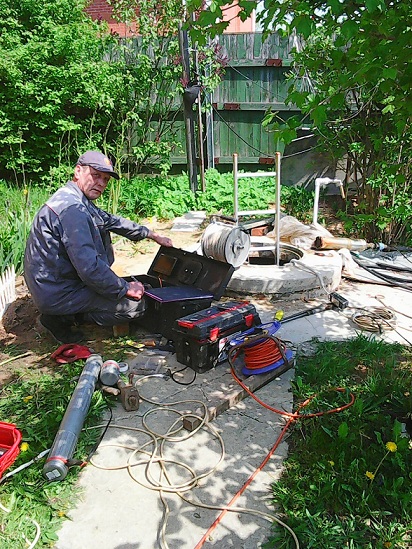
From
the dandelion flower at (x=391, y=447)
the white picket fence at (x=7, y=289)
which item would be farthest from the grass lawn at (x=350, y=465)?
the white picket fence at (x=7, y=289)

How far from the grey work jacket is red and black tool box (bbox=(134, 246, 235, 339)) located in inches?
14.9

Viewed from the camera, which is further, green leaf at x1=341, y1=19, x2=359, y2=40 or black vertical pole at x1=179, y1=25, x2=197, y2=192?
black vertical pole at x1=179, y1=25, x2=197, y2=192

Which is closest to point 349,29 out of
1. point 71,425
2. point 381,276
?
point 71,425

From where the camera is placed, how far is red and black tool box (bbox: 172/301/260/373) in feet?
10.7

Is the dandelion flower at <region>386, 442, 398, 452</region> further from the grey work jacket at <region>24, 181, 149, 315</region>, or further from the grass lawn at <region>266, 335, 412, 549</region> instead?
the grey work jacket at <region>24, 181, 149, 315</region>

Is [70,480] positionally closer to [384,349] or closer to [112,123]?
[384,349]

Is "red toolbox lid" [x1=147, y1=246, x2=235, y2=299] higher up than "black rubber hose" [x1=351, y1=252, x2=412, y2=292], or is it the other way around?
"red toolbox lid" [x1=147, y1=246, x2=235, y2=299]

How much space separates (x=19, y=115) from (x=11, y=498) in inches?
282

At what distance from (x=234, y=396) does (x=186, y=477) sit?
70 cm

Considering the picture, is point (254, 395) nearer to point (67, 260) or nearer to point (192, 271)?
point (192, 271)

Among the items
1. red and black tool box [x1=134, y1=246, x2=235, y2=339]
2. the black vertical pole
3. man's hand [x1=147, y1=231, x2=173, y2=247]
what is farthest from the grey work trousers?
the black vertical pole

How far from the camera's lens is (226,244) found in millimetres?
4703

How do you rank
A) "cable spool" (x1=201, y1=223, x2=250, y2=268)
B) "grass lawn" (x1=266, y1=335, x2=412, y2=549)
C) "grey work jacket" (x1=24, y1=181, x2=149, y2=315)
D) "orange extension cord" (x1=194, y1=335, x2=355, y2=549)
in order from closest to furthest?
"grass lawn" (x1=266, y1=335, x2=412, y2=549), "orange extension cord" (x1=194, y1=335, x2=355, y2=549), "grey work jacket" (x1=24, y1=181, x2=149, y2=315), "cable spool" (x1=201, y1=223, x2=250, y2=268)

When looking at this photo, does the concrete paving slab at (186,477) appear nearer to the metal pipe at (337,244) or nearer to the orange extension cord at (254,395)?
the orange extension cord at (254,395)
